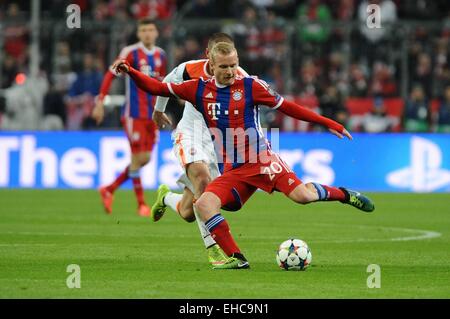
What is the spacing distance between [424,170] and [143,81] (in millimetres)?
12729

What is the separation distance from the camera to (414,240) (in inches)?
505

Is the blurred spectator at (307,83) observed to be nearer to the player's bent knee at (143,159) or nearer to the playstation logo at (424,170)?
the playstation logo at (424,170)

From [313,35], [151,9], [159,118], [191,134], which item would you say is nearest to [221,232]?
[191,134]

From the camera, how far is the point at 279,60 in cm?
2406

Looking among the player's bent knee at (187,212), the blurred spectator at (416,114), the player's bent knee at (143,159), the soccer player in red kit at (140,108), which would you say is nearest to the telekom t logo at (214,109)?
Result: the player's bent knee at (187,212)

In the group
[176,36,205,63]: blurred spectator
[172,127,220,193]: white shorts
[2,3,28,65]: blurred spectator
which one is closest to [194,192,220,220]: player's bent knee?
[172,127,220,193]: white shorts

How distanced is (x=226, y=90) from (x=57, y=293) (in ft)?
8.98

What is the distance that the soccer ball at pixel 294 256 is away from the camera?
978 cm

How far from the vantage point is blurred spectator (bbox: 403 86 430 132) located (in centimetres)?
2358

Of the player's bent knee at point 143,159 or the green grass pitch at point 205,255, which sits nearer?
the green grass pitch at point 205,255

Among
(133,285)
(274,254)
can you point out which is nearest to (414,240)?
(274,254)

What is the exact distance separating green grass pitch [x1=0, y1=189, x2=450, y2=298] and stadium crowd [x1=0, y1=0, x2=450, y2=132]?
15.3ft

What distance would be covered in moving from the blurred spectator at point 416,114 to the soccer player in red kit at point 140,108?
8.44 metres
